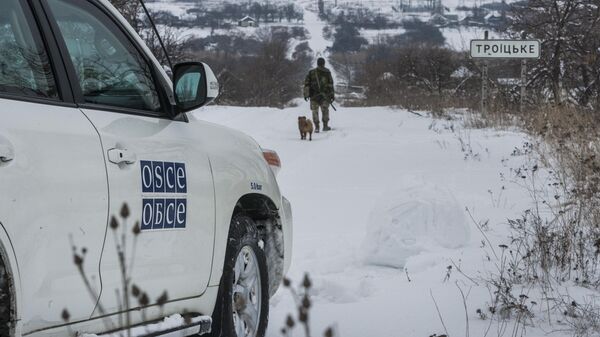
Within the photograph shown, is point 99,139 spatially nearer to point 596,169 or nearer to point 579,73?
point 596,169

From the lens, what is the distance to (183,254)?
322cm

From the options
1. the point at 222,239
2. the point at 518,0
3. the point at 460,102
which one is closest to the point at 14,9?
the point at 222,239

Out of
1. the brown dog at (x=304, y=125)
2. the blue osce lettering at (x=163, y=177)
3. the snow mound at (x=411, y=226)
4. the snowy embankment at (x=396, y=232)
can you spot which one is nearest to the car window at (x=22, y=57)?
the blue osce lettering at (x=163, y=177)

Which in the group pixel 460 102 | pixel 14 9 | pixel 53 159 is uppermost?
pixel 14 9

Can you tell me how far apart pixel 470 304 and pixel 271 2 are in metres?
185

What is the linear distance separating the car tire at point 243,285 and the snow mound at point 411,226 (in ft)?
6.87

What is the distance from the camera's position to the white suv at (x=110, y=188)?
2336mm

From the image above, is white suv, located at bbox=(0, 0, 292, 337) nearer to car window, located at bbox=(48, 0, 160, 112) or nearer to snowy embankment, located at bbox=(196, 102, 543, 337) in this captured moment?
car window, located at bbox=(48, 0, 160, 112)

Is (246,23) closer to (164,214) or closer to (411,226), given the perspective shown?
(411,226)

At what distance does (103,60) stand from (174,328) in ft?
3.46

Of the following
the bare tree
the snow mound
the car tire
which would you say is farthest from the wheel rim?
the bare tree

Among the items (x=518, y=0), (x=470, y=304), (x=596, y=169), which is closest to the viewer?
(x=470, y=304)

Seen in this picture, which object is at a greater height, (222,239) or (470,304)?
(222,239)

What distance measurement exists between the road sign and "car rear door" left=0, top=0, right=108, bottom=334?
13.9 meters
